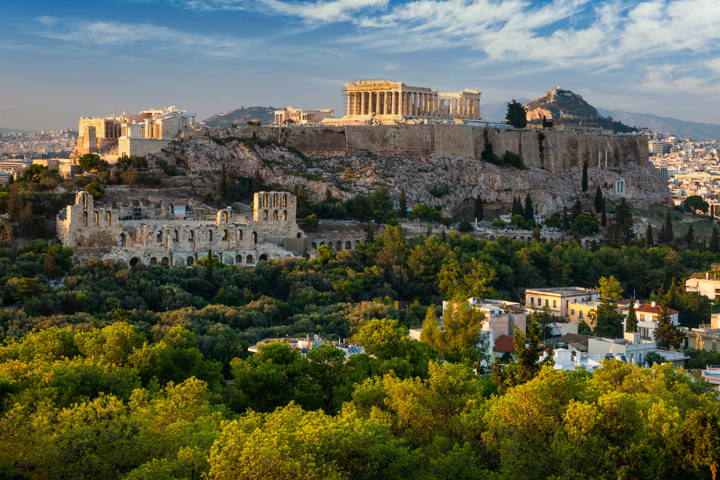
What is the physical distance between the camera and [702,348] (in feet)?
114

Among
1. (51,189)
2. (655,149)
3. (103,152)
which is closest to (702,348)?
(51,189)

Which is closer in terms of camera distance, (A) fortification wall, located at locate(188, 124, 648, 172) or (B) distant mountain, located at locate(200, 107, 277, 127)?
(A) fortification wall, located at locate(188, 124, 648, 172)

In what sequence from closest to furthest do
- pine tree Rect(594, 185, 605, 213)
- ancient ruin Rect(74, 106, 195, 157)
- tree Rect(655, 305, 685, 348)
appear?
tree Rect(655, 305, 685, 348) → ancient ruin Rect(74, 106, 195, 157) → pine tree Rect(594, 185, 605, 213)

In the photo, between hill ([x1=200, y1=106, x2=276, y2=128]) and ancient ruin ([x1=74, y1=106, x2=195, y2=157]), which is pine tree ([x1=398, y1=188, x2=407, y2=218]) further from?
hill ([x1=200, y1=106, x2=276, y2=128])

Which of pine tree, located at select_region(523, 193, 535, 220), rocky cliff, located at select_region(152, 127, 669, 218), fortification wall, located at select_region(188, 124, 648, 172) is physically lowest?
pine tree, located at select_region(523, 193, 535, 220)

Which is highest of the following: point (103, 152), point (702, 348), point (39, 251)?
point (103, 152)

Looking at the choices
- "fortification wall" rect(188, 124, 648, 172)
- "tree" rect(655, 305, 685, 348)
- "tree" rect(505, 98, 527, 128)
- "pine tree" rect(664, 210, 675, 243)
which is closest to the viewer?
"tree" rect(655, 305, 685, 348)

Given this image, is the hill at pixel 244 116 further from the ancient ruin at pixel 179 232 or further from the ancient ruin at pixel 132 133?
the ancient ruin at pixel 179 232

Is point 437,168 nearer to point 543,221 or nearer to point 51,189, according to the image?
point 543,221

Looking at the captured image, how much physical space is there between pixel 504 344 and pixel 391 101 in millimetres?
40065

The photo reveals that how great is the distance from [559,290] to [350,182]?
17.6 metres

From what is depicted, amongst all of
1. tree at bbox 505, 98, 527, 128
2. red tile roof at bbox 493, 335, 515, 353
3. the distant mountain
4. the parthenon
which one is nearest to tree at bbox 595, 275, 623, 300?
red tile roof at bbox 493, 335, 515, 353

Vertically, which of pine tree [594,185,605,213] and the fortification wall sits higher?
the fortification wall

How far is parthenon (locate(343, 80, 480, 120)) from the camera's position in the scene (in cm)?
6900
